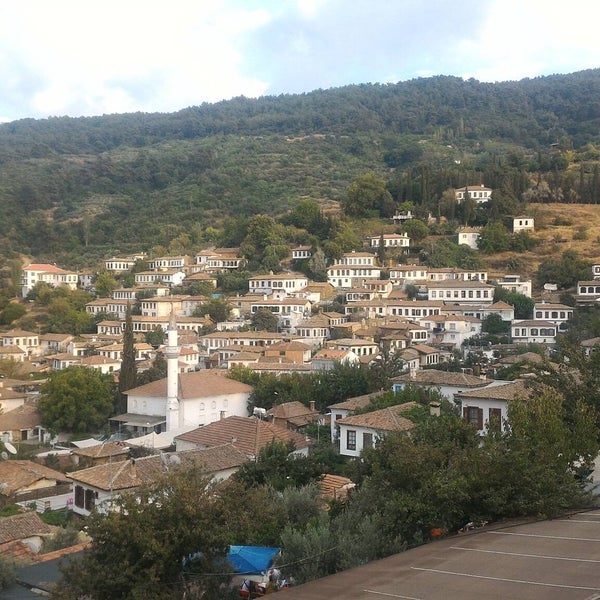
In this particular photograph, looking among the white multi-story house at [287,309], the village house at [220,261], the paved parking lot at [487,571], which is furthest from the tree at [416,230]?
the paved parking lot at [487,571]

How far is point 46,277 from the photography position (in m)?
74.7

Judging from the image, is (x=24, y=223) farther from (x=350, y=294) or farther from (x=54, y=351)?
(x=350, y=294)

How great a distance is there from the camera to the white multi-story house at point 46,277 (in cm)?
7425

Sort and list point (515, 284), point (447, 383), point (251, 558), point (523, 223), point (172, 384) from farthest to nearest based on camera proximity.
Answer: point (523, 223) < point (515, 284) < point (172, 384) < point (447, 383) < point (251, 558)

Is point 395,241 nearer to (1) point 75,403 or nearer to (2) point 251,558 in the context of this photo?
(1) point 75,403

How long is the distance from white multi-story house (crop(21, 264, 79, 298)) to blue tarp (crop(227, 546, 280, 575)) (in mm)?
63649

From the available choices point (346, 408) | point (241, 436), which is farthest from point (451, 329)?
point (241, 436)

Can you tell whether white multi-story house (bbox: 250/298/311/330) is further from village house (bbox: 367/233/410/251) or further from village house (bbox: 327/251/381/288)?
village house (bbox: 367/233/410/251)

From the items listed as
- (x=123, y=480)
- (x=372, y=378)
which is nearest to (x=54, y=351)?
(x=372, y=378)

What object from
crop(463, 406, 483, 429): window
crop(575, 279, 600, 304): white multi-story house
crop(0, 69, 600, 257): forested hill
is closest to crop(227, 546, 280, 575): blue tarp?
crop(463, 406, 483, 429): window

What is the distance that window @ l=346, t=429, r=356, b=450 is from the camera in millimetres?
27359

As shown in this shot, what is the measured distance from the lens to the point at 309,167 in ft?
404

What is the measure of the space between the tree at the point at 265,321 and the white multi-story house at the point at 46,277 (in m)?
24.2

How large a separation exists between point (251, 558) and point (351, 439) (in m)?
14.5
